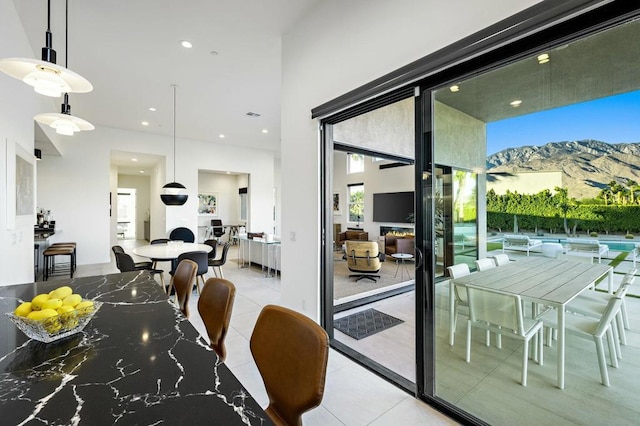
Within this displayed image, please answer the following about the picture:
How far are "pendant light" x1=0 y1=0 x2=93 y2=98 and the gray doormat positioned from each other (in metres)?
3.08

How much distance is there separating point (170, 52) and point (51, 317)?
151 inches

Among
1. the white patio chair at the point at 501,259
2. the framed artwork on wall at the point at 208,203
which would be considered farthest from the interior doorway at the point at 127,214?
the white patio chair at the point at 501,259

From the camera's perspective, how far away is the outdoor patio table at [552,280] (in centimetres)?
152

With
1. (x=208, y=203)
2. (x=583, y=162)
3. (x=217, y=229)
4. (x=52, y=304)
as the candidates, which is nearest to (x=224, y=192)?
(x=208, y=203)

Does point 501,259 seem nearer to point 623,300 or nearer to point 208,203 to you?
point 623,300

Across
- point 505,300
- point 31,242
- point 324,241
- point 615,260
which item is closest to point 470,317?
point 505,300

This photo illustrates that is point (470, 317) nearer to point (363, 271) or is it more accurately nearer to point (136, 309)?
point (136, 309)

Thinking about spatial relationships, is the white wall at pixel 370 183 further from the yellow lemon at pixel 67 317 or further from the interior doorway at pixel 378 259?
the yellow lemon at pixel 67 317

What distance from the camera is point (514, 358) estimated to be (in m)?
1.77

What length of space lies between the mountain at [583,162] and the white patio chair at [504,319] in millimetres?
740

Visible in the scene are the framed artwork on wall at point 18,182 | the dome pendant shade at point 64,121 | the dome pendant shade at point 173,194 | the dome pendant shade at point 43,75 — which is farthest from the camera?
the dome pendant shade at point 173,194

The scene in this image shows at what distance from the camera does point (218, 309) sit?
161cm

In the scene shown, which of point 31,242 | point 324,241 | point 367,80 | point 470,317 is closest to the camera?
point 470,317

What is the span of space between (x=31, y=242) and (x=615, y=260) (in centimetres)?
564
